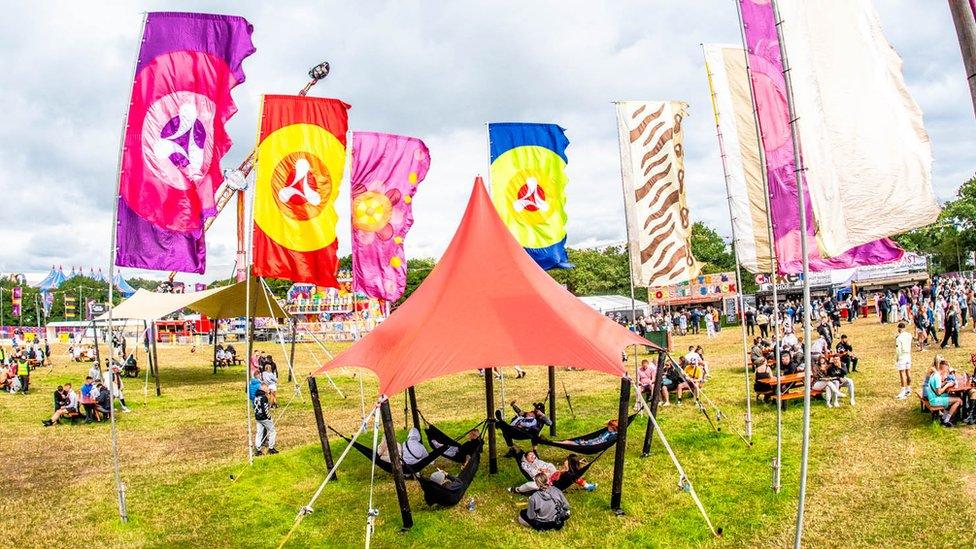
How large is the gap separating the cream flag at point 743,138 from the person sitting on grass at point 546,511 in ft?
14.4

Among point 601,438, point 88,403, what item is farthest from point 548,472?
point 88,403

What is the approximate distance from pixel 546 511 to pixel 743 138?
5984mm

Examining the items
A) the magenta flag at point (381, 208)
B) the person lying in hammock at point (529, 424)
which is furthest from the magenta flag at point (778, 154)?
the magenta flag at point (381, 208)

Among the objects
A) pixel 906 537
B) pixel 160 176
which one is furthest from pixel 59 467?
pixel 906 537

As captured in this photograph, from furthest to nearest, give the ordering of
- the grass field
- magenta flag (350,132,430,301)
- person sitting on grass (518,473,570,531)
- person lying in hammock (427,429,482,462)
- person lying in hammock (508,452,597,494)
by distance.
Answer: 1. magenta flag (350,132,430,301)
2. person lying in hammock (427,429,482,462)
3. person lying in hammock (508,452,597,494)
4. person sitting on grass (518,473,570,531)
5. the grass field

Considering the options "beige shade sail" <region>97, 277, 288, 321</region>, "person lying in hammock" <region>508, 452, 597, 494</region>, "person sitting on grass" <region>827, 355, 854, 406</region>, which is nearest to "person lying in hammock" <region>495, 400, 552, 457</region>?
"person lying in hammock" <region>508, 452, 597, 494</region>

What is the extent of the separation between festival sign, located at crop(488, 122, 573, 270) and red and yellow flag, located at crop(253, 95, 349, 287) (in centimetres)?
309

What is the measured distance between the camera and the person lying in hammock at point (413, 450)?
9.63 m

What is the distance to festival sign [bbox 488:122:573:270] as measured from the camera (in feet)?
39.1

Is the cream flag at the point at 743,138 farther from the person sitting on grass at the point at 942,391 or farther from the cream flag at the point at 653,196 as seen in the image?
the person sitting on grass at the point at 942,391

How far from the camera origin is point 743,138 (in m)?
9.16

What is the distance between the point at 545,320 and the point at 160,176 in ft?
17.9

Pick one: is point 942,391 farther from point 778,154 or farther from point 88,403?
point 88,403

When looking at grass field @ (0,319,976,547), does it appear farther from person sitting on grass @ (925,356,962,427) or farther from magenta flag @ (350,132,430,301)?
magenta flag @ (350,132,430,301)
